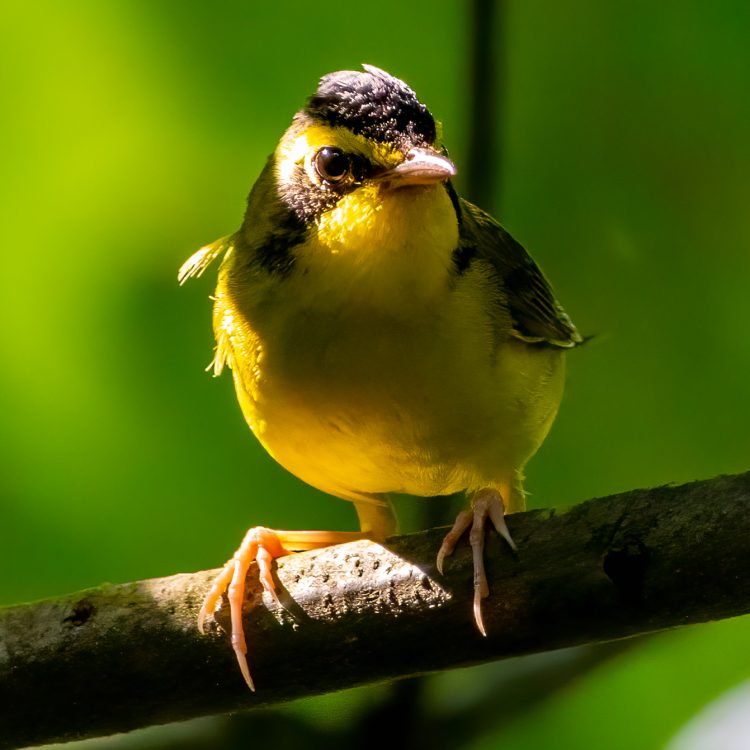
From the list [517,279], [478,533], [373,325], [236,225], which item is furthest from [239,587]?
[236,225]

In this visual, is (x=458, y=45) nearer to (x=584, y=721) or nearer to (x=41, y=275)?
(x=41, y=275)

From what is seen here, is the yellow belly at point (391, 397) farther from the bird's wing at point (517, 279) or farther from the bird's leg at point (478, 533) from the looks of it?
the bird's leg at point (478, 533)

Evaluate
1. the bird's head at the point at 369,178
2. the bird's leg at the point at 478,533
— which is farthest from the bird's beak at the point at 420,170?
the bird's leg at the point at 478,533

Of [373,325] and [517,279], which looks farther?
[517,279]

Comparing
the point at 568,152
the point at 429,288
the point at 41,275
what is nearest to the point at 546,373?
the point at 429,288

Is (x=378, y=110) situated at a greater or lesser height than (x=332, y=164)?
greater

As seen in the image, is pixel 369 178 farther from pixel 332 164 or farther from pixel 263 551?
pixel 263 551
